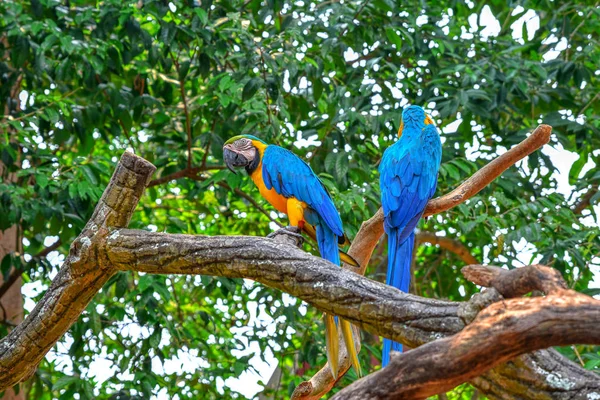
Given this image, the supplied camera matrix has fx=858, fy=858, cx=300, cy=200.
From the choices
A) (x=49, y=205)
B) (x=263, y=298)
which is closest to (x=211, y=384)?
(x=263, y=298)

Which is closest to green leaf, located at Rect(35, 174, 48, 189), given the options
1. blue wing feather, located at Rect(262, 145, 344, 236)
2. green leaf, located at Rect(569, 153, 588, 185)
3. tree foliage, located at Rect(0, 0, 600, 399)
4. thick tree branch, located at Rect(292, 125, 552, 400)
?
tree foliage, located at Rect(0, 0, 600, 399)

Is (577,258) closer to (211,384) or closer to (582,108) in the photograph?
(582,108)

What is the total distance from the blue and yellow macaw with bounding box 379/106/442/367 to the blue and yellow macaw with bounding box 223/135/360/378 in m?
0.19

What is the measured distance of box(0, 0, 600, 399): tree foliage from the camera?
434 cm

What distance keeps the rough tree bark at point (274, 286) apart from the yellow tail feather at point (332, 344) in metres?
0.52

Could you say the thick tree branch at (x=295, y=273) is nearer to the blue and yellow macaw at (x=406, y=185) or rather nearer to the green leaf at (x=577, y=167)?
the blue and yellow macaw at (x=406, y=185)

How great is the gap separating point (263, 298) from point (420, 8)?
1.92 meters

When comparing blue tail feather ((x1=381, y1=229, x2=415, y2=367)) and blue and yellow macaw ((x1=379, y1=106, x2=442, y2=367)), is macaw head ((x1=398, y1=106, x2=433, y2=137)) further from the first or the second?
blue tail feather ((x1=381, y1=229, x2=415, y2=367))

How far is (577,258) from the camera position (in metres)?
4.28

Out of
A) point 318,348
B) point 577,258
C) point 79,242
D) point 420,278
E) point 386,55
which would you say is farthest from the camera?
point 420,278

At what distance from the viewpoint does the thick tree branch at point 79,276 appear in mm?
2820

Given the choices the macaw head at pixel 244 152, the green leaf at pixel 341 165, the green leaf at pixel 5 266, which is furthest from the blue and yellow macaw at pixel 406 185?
the green leaf at pixel 5 266

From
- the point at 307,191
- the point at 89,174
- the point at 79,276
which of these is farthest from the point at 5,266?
the point at 307,191

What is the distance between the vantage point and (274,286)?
245cm
